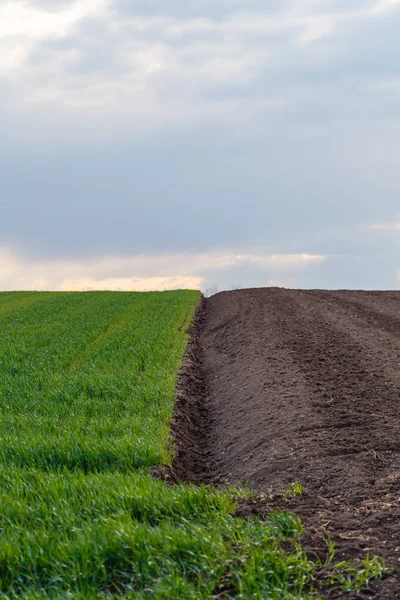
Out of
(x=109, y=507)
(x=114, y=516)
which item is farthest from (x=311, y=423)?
(x=114, y=516)

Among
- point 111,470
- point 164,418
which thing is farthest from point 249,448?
point 111,470

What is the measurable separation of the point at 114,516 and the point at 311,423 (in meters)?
4.10

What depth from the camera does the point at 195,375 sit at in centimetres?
1333

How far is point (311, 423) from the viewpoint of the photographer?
8.40 m

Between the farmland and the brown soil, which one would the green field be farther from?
the brown soil

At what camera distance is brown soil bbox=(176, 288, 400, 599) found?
5.26 m

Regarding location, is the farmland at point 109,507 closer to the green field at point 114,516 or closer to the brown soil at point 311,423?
the green field at point 114,516

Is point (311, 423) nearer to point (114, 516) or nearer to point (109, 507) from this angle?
point (109, 507)

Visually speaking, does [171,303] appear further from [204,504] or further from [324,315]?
[204,504]

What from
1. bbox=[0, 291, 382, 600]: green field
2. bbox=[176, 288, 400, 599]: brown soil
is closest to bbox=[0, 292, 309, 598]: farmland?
bbox=[0, 291, 382, 600]: green field

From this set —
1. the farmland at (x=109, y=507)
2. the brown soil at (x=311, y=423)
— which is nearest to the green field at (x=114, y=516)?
the farmland at (x=109, y=507)

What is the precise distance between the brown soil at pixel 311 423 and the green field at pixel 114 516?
47cm

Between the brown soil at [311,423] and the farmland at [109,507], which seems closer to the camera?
the farmland at [109,507]

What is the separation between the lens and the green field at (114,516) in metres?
4.09
